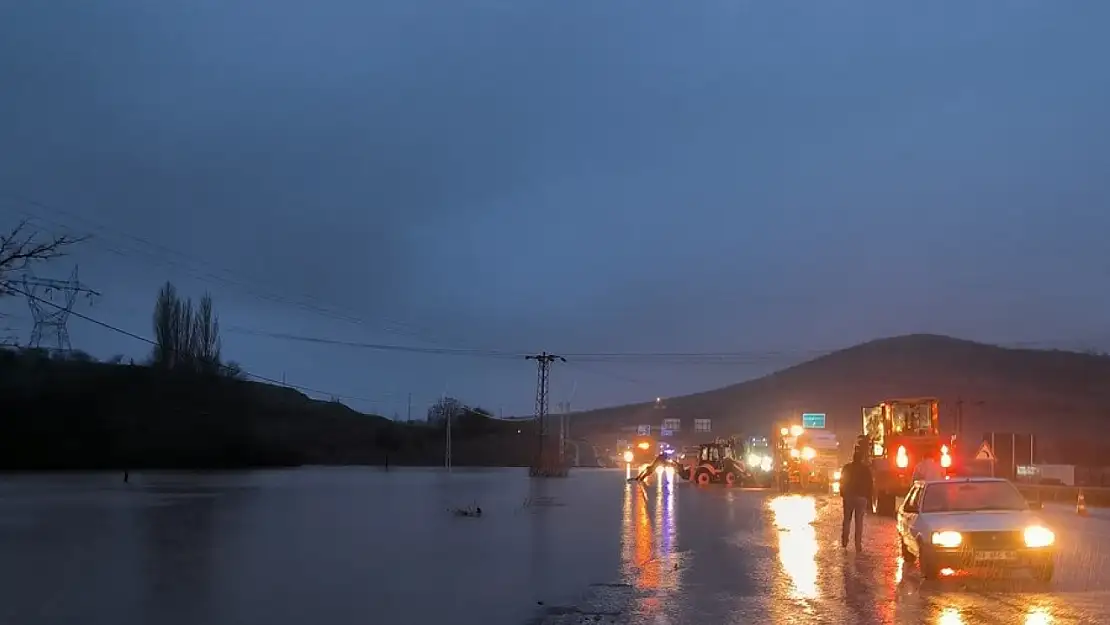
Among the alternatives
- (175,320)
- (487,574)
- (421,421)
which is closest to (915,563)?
(487,574)

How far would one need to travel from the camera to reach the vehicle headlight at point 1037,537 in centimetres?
1318

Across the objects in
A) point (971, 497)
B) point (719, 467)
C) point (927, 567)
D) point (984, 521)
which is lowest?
point (719, 467)

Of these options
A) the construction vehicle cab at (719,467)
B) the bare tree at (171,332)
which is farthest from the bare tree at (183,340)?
the construction vehicle cab at (719,467)

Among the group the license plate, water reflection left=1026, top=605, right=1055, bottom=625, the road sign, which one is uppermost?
the road sign

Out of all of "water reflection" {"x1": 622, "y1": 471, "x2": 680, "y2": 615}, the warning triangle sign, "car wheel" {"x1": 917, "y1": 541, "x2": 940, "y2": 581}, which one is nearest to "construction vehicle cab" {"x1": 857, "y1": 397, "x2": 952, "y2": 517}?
the warning triangle sign

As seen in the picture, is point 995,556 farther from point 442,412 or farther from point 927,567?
point 442,412

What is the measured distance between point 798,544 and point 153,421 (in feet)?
196

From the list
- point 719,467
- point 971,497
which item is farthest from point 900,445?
point 719,467

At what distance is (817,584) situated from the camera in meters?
13.5

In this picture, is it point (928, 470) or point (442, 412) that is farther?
point (442, 412)

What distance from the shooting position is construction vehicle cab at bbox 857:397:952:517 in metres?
29.4

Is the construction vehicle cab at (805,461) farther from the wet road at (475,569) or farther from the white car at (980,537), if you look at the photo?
the white car at (980,537)

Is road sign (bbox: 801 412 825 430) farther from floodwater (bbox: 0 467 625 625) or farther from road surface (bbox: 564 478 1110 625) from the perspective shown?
road surface (bbox: 564 478 1110 625)

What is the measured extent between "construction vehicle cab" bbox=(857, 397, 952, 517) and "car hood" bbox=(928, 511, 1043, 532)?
47.5ft
